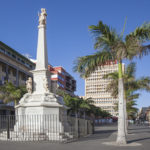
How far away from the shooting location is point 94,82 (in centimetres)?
14762

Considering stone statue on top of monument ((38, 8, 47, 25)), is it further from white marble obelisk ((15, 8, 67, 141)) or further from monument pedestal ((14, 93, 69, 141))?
monument pedestal ((14, 93, 69, 141))

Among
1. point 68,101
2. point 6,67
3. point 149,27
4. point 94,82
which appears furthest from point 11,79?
point 94,82

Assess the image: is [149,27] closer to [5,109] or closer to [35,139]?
[35,139]

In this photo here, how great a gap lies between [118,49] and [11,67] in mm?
52303

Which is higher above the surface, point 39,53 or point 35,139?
point 39,53

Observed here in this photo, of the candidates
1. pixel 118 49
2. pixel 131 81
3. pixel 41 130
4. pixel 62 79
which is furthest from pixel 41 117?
pixel 62 79

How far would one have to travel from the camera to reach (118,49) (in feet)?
43.6

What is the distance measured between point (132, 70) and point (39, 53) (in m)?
10.8

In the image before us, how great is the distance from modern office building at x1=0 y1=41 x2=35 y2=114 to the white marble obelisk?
122 feet

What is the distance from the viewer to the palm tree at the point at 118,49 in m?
13.1

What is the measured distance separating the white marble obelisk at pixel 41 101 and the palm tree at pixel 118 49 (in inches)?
136

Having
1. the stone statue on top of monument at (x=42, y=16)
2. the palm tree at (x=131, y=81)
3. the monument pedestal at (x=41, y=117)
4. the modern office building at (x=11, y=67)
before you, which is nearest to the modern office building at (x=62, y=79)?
the modern office building at (x=11, y=67)

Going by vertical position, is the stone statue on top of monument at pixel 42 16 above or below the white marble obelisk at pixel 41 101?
above

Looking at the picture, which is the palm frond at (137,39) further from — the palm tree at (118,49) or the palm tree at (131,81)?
the palm tree at (131,81)
